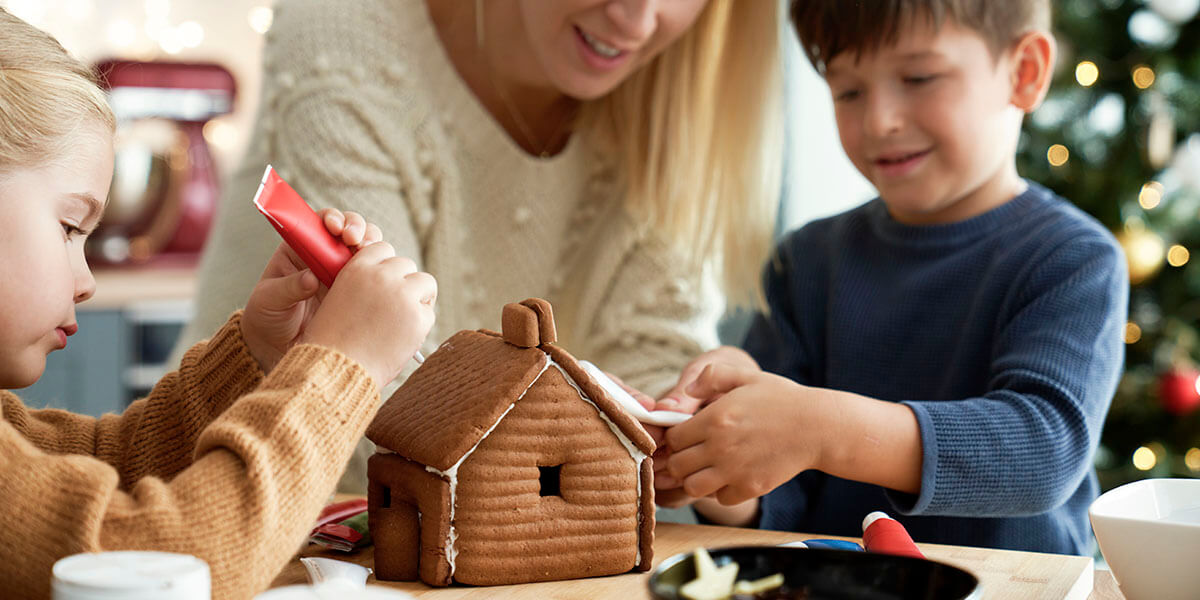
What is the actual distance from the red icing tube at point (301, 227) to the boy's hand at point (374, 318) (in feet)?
0.07

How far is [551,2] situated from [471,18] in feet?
0.68

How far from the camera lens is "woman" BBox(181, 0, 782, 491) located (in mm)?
1263

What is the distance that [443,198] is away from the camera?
4.44 feet

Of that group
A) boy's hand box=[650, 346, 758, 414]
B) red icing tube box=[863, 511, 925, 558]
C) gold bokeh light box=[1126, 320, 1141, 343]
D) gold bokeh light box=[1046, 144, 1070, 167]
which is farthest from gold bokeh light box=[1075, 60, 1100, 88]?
red icing tube box=[863, 511, 925, 558]

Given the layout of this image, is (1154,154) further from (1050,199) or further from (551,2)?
(551,2)

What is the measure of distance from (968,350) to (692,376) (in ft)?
0.94

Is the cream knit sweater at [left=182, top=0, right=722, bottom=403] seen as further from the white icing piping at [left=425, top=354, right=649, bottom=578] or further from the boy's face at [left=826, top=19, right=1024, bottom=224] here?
the white icing piping at [left=425, top=354, right=649, bottom=578]

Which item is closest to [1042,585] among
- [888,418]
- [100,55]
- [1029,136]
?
[888,418]

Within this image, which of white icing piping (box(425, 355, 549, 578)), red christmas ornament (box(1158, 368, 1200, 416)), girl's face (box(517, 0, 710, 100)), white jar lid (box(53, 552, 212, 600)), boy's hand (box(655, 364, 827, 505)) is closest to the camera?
white jar lid (box(53, 552, 212, 600))

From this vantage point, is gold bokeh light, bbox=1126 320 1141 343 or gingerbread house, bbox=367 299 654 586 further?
gold bokeh light, bbox=1126 320 1141 343

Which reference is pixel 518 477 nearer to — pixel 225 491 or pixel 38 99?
pixel 225 491

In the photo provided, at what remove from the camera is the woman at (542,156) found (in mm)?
1263

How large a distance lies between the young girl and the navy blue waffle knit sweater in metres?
0.47

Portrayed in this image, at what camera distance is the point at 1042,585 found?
0.70m
